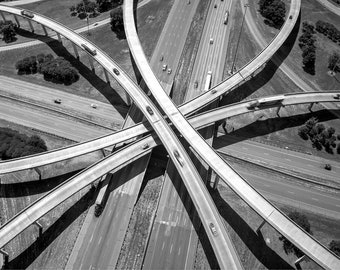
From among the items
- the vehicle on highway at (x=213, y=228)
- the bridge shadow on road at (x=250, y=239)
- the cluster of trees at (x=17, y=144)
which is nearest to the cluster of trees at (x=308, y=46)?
the bridge shadow on road at (x=250, y=239)

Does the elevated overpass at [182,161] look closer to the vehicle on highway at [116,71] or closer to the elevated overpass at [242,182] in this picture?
the vehicle on highway at [116,71]

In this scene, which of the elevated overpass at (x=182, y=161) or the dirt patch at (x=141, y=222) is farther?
the dirt patch at (x=141, y=222)

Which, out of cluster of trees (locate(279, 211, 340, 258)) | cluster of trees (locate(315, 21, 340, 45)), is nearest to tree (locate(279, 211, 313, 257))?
cluster of trees (locate(279, 211, 340, 258))

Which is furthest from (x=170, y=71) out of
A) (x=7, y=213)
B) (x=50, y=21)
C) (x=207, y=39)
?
(x=7, y=213)

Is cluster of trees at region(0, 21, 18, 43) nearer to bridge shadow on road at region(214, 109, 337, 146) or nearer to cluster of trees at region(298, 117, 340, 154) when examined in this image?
bridge shadow on road at region(214, 109, 337, 146)

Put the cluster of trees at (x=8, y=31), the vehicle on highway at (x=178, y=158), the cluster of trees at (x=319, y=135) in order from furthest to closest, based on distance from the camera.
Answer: the cluster of trees at (x=8, y=31) < the cluster of trees at (x=319, y=135) < the vehicle on highway at (x=178, y=158)

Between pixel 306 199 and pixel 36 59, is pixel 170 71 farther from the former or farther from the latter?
pixel 306 199
